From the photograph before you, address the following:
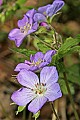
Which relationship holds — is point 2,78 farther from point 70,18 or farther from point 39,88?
point 39,88

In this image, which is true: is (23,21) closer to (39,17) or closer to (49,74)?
(39,17)

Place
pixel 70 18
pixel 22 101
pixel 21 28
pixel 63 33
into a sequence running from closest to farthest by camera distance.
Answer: pixel 22 101, pixel 21 28, pixel 63 33, pixel 70 18

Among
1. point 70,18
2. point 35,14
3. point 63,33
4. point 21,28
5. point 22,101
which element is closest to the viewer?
point 22,101

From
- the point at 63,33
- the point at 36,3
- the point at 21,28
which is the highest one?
the point at 21,28

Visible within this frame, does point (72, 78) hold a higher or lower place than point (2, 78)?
higher

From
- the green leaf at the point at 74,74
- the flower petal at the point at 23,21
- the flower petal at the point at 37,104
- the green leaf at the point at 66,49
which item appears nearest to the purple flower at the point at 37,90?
the flower petal at the point at 37,104

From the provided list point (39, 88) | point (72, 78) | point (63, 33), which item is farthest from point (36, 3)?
point (39, 88)

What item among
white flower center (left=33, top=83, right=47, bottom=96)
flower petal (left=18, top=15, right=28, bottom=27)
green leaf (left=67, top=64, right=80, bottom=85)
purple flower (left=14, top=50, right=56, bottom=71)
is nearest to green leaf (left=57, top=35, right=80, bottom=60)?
purple flower (left=14, top=50, right=56, bottom=71)
